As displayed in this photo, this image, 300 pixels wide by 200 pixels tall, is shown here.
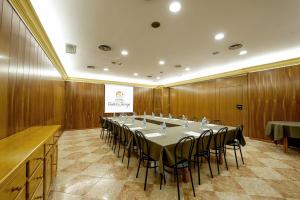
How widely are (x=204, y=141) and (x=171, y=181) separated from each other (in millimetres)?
911

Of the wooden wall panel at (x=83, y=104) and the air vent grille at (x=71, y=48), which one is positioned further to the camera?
the wooden wall panel at (x=83, y=104)

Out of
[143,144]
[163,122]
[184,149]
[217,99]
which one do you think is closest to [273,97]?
[217,99]

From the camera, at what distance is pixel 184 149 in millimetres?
2158

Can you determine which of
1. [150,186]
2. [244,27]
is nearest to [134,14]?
[244,27]

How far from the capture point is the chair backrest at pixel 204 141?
234 cm

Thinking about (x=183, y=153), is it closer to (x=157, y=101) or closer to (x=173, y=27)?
(x=173, y=27)

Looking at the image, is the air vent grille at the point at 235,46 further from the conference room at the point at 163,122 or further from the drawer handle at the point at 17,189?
the drawer handle at the point at 17,189

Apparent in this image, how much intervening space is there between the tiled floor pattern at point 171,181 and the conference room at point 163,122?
18mm

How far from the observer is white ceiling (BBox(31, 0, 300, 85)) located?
2229mm

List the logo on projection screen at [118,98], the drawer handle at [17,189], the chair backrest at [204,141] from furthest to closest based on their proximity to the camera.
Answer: the logo on projection screen at [118,98]
the chair backrest at [204,141]
the drawer handle at [17,189]

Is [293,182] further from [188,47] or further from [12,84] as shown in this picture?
[12,84]

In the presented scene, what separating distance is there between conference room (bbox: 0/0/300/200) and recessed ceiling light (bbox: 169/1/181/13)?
20 mm

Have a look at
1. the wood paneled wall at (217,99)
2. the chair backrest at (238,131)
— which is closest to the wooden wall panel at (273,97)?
the wood paneled wall at (217,99)

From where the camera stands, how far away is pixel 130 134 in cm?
292
